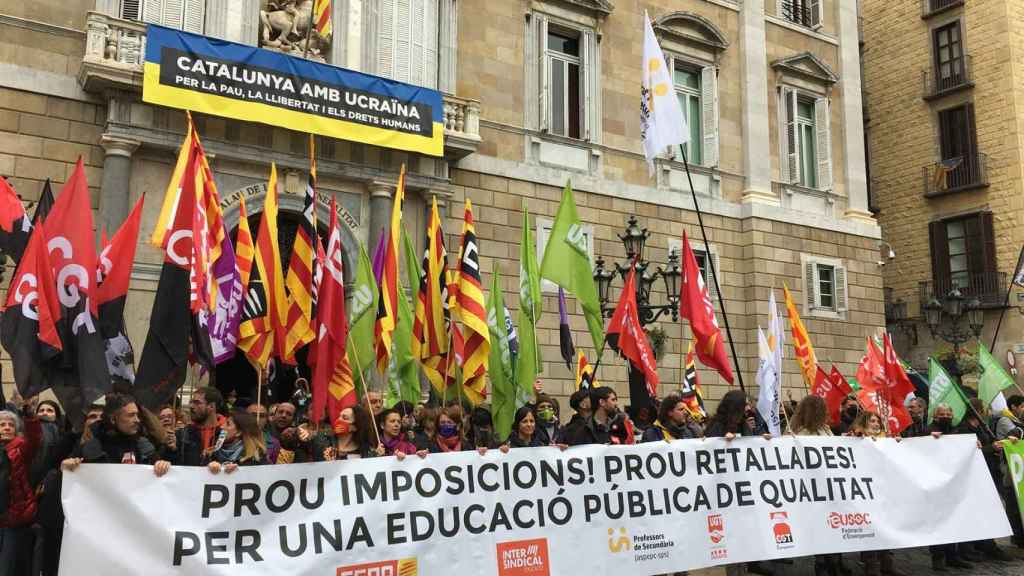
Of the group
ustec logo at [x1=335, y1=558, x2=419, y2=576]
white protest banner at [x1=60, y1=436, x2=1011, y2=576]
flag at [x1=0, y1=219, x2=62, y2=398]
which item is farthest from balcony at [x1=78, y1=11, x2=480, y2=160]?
ustec logo at [x1=335, y1=558, x2=419, y2=576]

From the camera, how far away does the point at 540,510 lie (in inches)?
279

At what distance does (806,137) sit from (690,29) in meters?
4.40

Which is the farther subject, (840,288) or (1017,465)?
(840,288)

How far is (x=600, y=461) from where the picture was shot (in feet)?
24.5

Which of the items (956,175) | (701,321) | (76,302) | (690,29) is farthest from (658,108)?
(956,175)

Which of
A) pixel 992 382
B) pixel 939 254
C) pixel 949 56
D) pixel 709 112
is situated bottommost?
pixel 992 382

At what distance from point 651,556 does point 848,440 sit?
8.35 ft

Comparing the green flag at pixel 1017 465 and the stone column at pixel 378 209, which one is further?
the stone column at pixel 378 209

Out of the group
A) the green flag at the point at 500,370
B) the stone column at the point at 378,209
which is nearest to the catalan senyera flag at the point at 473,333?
the green flag at the point at 500,370

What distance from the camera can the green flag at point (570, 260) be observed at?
32.2ft

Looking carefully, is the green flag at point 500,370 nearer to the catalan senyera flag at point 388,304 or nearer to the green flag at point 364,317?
the catalan senyera flag at point 388,304

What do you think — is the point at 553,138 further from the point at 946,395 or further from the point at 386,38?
the point at 946,395

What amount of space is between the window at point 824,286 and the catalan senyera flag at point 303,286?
14.5 m

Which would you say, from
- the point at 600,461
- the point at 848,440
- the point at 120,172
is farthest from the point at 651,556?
the point at 120,172
